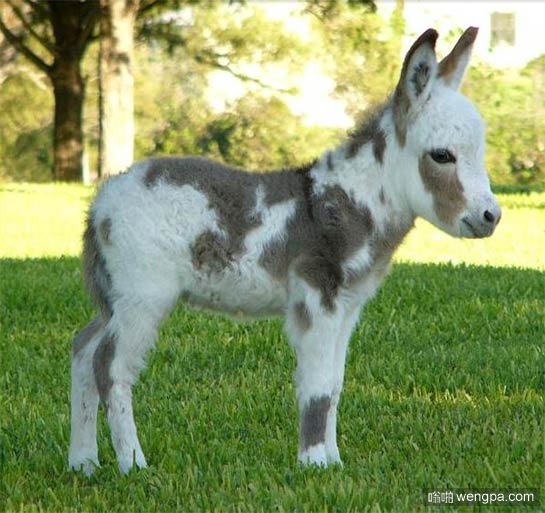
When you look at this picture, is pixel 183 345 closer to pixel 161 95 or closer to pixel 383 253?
pixel 383 253

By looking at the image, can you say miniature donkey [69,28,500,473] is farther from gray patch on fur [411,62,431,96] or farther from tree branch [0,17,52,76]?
tree branch [0,17,52,76]

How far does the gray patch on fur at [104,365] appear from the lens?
5.01 meters

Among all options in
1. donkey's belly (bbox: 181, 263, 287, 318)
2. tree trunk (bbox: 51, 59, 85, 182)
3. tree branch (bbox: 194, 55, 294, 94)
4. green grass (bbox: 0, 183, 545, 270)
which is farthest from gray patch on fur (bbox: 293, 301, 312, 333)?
tree branch (bbox: 194, 55, 294, 94)

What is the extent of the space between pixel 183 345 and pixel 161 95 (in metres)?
39.0

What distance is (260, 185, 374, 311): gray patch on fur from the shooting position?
5.02 m

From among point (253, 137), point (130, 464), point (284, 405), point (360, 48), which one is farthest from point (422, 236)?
A: point (253, 137)

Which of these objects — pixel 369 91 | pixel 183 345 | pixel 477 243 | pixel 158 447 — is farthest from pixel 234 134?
pixel 158 447

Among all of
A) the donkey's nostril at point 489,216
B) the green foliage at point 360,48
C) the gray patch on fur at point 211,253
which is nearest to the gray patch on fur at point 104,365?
the gray patch on fur at point 211,253

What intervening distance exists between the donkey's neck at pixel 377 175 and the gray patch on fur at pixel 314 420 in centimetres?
81

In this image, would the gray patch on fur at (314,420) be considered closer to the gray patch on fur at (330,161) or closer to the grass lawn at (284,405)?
the grass lawn at (284,405)

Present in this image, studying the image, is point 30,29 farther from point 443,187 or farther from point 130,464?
point 443,187

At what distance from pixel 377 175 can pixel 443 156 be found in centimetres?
37

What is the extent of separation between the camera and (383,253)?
16.9ft

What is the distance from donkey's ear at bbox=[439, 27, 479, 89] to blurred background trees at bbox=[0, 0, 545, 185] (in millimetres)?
16208
